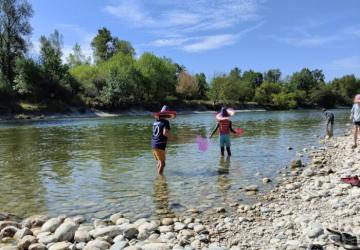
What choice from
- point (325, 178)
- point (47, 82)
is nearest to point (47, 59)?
point (47, 82)

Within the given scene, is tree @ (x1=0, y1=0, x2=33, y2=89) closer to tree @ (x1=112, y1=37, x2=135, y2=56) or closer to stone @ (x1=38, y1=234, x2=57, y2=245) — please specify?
tree @ (x1=112, y1=37, x2=135, y2=56)

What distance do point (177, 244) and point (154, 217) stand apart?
2.43 meters

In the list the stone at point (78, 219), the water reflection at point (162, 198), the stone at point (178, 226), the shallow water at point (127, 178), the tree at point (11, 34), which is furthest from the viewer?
the tree at point (11, 34)

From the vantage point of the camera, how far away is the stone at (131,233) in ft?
27.4

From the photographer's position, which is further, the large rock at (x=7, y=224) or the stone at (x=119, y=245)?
the large rock at (x=7, y=224)

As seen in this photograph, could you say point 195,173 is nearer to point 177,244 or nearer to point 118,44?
point 177,244

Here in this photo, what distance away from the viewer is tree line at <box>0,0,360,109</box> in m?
82.8

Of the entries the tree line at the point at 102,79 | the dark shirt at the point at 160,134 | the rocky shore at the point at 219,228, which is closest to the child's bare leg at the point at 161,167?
the dark shirt at the point at 160,134

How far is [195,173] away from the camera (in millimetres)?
15703

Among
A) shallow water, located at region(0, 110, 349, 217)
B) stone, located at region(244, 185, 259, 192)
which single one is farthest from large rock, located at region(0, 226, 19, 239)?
stone, located at region(244, 185, 259, 192)

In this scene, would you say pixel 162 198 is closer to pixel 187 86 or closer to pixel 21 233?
pixel 21 233

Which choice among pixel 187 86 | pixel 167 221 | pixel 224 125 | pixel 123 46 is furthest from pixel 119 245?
pixel 123 46

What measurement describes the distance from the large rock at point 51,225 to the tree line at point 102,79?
7458 centimetres

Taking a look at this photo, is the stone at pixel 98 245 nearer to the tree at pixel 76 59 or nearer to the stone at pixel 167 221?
the stone at pixel 167 221
